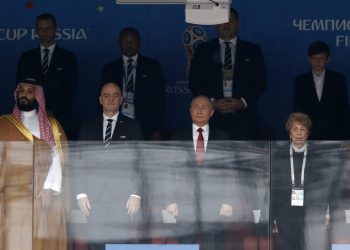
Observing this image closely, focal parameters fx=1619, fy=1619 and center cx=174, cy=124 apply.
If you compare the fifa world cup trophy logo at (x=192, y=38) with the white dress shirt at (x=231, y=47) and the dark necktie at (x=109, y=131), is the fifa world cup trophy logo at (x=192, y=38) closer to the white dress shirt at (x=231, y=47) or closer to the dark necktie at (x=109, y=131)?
the white dress shirt at (x=231, y=47)

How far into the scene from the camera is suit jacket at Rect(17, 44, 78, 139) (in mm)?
17016

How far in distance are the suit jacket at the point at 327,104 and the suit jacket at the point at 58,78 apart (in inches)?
93.5

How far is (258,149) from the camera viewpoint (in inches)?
536

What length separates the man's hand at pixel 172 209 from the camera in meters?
13.7

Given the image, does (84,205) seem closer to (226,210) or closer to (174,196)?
(174,196)

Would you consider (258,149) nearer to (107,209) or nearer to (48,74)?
(107,209)

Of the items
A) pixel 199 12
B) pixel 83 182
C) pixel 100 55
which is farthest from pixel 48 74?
pixel 83 182

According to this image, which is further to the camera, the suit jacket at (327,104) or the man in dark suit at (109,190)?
the suit jacket at (327,104)

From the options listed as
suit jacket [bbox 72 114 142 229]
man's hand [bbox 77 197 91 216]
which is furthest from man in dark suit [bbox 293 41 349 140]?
man's hand [bbox 77 197 91 216]

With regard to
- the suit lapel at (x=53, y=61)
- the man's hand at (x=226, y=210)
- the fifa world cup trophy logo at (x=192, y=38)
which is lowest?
the man's hand at (x=226, y=210)

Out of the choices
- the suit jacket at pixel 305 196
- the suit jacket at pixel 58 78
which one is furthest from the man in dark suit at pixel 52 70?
the suit jacket at pixel 305 196

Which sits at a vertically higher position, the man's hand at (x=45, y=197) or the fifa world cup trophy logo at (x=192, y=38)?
the fifa world cup trophy logo at (x=192, y=38)

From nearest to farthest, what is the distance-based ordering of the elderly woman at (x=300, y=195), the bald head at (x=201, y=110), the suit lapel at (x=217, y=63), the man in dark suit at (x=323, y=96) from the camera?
the elderly woman at (x=300, y=195), the bald head at (x=201, y=110), the suit lapel at (x=217, y=63), the man in dark suit at (x=323, y=96)

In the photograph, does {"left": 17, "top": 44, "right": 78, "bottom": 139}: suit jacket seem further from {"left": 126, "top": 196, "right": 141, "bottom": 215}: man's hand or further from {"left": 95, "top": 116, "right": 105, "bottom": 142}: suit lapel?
{"left": 126, "top": 196, "right": 141, "bottom": 215}: man's hand
